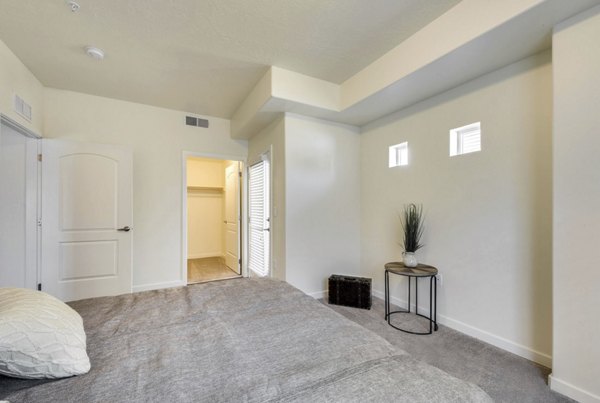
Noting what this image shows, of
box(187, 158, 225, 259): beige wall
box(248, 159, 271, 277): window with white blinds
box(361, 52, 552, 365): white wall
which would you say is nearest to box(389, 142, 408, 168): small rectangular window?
box(361, 52, 552, 365): white wall

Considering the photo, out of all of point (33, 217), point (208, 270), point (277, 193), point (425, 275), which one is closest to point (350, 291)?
point (425, 275)

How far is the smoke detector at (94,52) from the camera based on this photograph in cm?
230

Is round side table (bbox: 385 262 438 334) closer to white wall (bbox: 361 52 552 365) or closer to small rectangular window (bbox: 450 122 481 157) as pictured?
white wall (bbox: 361 52 552 365)

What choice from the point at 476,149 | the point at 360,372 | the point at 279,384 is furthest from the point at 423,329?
the point at 279,384

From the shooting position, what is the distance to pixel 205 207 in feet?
19.7

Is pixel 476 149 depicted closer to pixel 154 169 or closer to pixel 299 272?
pixel 299 272

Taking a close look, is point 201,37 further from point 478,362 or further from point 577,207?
point 478,362

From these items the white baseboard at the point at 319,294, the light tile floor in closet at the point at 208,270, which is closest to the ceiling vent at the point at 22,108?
the light tile floor in closet at the point at 208,270

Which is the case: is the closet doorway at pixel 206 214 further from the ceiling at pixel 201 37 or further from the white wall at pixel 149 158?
the ceiling at pixel 201 37

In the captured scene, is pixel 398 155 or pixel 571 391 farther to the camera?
pixel 398 155

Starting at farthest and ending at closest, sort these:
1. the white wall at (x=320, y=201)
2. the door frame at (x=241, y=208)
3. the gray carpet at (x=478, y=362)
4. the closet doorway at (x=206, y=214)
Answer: the closet doorway at (x=206, y=214) < the door frame at (x=241, y=208) < the white wall at (x=320, y=201) < the gray carpet at (x=478, y=362)

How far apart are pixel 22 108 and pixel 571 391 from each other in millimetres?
4934

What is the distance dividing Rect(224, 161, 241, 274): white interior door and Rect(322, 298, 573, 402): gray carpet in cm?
246

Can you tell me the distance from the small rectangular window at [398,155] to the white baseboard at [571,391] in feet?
7.22
